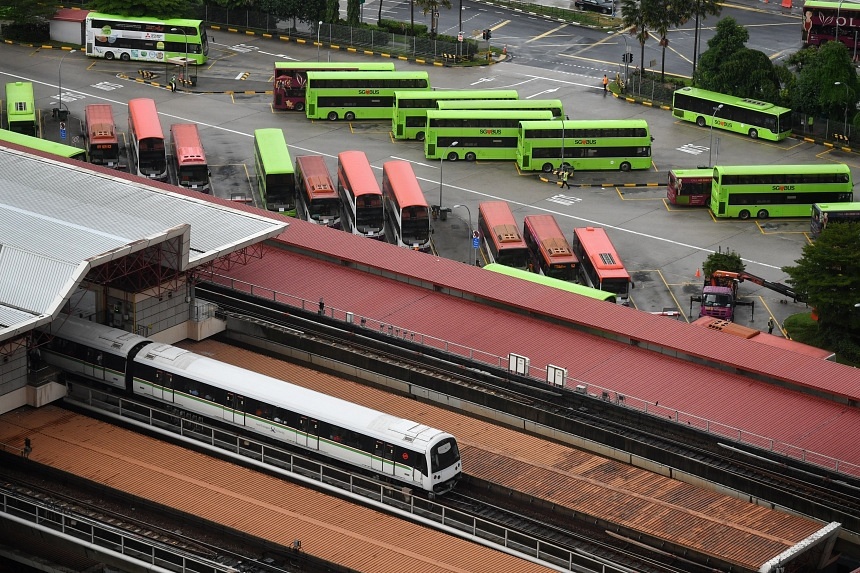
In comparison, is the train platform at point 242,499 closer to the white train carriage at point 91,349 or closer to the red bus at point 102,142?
the white train carriage at point 91,349

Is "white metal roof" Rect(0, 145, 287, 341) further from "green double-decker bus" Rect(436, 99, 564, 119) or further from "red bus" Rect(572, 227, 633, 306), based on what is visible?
"green double-decker bus" Rect(436, 99, 564, 119)

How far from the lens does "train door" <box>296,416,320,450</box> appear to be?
249 ft

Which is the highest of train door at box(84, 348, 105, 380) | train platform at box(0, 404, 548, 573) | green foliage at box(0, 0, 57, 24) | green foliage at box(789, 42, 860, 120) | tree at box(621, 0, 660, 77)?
tree at box(621, 0, 660, 77)

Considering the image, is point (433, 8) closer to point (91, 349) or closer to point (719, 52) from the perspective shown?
point (719, 52)

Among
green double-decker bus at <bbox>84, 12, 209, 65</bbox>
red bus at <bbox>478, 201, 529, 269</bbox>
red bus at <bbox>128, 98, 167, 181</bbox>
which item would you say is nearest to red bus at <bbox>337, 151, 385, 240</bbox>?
red bus at <bbox>478, 201, 529, 269</bbox>

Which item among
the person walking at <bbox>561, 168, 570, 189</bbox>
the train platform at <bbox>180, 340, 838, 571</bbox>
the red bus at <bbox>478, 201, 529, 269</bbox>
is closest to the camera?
the train platform at <bbox>180, 340, 838, 571</bbox>

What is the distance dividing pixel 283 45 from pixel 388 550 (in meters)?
99.8

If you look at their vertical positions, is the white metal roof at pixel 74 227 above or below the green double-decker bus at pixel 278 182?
above

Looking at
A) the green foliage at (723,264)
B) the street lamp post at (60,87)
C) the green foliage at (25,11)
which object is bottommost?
the green foliage at (723,264)

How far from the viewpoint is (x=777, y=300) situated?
111875mm

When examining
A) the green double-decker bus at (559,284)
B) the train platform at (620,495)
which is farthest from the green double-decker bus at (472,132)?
the train platform at (620,495)

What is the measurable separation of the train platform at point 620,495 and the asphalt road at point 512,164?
3282 cm

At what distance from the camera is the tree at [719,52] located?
470ft

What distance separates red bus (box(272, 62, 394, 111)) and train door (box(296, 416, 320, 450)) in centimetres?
7114
